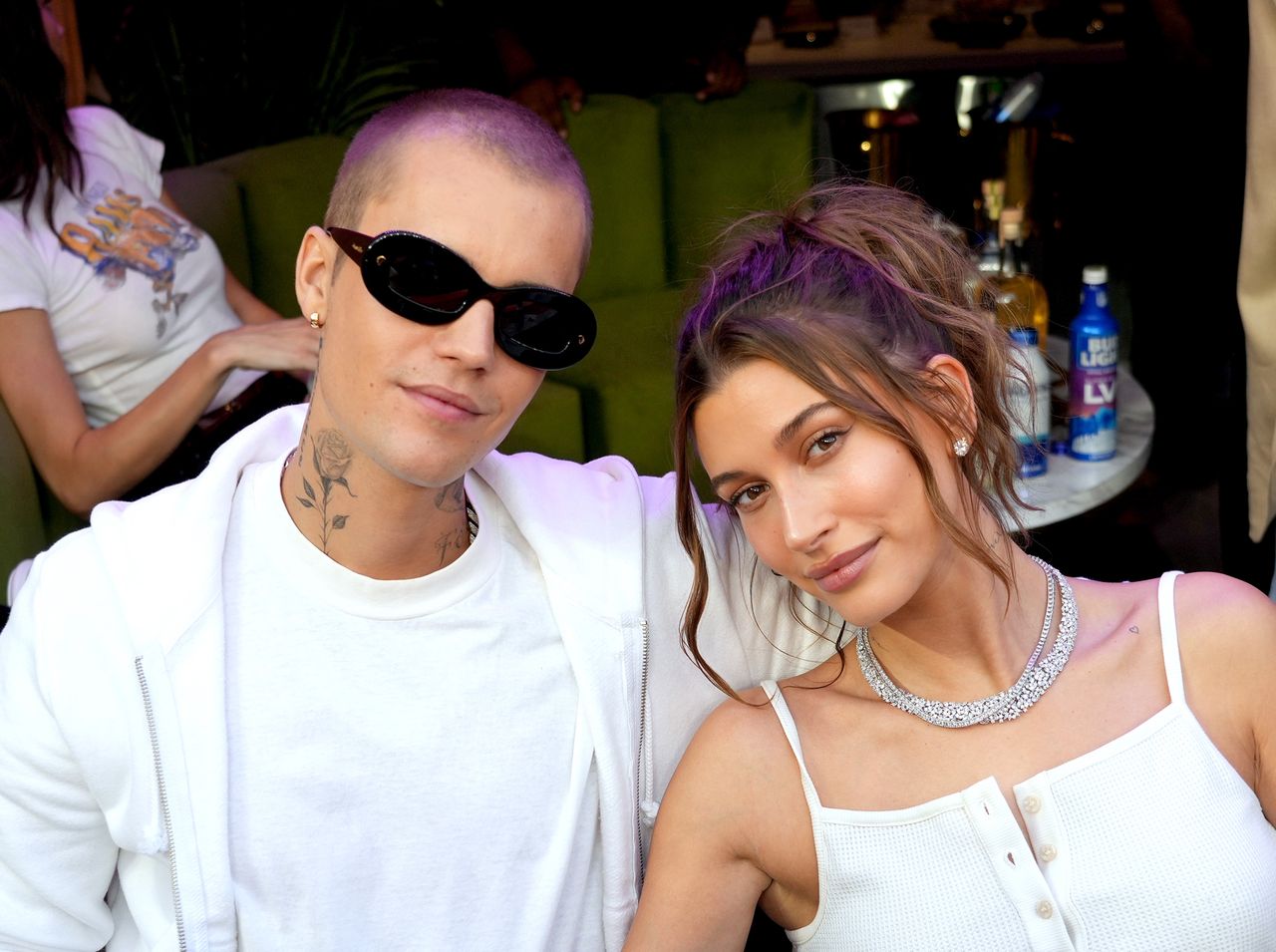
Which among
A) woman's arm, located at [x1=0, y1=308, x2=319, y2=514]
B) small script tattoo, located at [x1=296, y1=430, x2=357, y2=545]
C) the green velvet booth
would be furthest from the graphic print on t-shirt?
small script tattoo, located at [x1=296, y1=430, x2=357, y2=545]

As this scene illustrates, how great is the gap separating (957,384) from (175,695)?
93 cm

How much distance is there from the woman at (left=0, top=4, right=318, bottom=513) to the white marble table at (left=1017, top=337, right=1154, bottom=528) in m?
1.36

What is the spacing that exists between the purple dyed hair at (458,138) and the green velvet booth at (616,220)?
945 millimetres

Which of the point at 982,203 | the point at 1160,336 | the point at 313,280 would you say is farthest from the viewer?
the point at 1160,336

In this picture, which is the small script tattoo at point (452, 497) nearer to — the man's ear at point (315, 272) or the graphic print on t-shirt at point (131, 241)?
the man's ear at point (315, 272)

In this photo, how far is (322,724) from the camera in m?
1.55

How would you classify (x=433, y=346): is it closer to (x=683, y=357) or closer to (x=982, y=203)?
(x=683, y=357)

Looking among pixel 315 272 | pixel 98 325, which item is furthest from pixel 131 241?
pixel 315 272

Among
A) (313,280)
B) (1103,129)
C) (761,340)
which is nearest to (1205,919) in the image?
(761,340)

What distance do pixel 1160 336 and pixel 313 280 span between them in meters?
3.65

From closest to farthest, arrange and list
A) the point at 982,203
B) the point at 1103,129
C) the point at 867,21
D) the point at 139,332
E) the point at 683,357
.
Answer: the point at 683,357 < the point at 139,332 < the point at 982,203 < the point at 1103,129 < the point at 867,21

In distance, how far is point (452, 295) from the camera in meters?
1.48

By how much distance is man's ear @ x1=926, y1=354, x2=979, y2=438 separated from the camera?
4.86ft

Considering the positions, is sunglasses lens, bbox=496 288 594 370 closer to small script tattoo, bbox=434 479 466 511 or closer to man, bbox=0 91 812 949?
man, bbox=0 91 812 949
